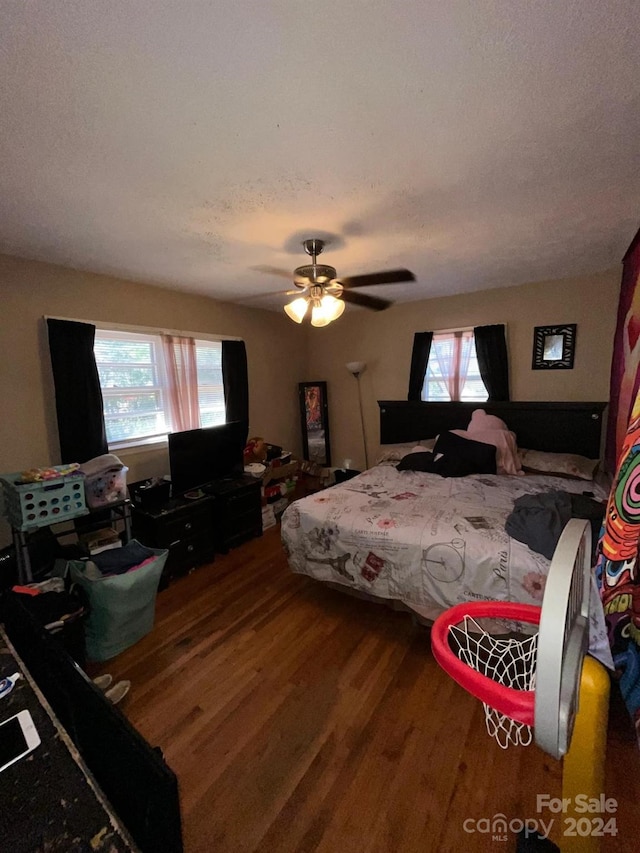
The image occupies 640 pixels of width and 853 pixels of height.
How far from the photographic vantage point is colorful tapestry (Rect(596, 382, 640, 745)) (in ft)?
3.95

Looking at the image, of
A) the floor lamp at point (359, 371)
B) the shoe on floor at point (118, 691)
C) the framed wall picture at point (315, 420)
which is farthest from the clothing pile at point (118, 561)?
the floor lamp at point (359, 371)

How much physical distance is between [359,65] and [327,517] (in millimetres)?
2125

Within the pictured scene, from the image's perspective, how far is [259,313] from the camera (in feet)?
13.8

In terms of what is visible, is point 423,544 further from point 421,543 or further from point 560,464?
point 560,464

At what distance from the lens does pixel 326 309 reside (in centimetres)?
211

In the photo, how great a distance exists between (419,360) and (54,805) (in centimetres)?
407

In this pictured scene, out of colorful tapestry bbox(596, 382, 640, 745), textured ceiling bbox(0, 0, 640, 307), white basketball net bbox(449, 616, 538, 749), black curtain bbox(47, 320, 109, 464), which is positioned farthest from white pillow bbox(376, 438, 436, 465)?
black curtain bbox(47, 320, 109, 464)

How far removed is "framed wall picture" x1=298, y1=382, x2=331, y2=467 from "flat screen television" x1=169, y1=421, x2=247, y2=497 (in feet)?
4.14

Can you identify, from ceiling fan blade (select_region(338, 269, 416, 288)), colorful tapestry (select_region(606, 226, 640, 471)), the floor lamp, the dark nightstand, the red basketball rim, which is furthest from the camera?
the dark nightstand

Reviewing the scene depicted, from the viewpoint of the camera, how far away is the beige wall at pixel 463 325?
3244 mm

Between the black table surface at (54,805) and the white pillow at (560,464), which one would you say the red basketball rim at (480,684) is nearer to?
the black table surface at (54,805)

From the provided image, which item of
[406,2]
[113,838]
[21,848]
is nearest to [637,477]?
[406,2]

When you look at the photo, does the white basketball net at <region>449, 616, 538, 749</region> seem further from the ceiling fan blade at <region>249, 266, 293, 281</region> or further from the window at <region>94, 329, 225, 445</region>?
the window at <region>94, 329, 225, 445</region>

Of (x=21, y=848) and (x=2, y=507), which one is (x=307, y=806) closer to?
(x=21, y=848)
